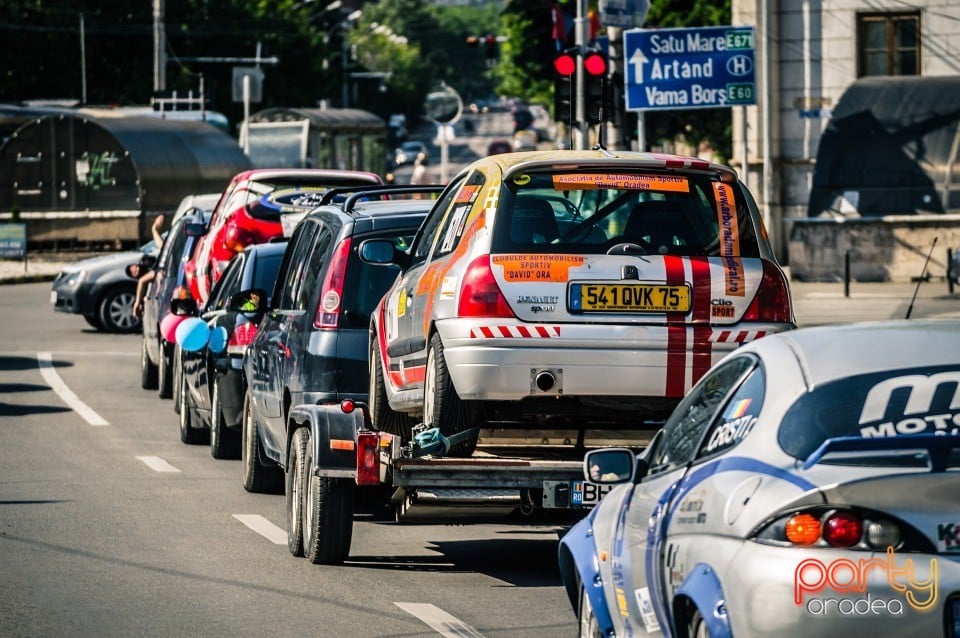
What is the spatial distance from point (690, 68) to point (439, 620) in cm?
1891

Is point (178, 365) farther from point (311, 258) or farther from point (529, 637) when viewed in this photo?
point (529, 637)

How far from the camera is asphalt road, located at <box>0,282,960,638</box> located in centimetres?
855

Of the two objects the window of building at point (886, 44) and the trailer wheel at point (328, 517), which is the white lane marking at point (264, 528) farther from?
the window of building at point (886, 44)

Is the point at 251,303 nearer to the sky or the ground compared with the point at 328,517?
nearer to the sky

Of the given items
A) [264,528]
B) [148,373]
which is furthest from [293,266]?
[148,373]

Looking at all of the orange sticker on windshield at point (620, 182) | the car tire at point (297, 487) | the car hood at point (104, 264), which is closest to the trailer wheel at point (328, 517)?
the car tire at point (297, 487)

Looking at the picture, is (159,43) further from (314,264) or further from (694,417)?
(694,417)

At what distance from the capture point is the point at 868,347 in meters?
5.53

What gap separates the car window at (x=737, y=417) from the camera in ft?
17.9

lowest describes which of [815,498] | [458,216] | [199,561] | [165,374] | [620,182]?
[165,374]

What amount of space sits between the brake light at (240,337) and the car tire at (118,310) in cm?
1425

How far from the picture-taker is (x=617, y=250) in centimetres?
920

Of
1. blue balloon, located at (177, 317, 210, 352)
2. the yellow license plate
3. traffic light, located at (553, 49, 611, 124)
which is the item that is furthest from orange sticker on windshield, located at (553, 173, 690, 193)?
traffic light, located at (553, 49, 611, 124)

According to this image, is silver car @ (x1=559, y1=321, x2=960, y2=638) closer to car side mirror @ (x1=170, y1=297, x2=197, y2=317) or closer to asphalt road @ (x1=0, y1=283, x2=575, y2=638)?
asphalt road @ (x1=0, y1=283, x2=575, y2=638)
